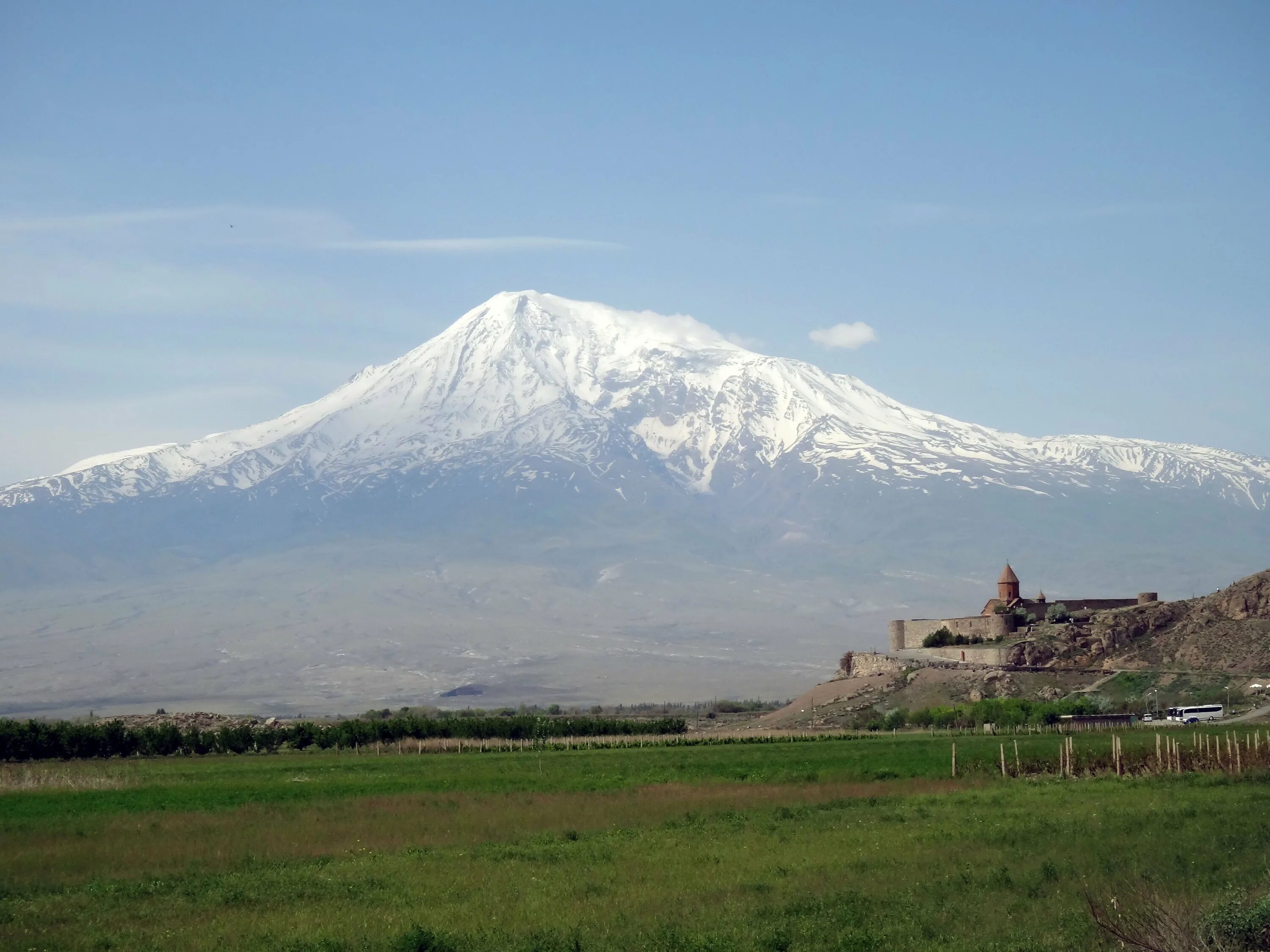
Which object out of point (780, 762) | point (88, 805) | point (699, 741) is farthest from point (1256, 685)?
point (88, 805)

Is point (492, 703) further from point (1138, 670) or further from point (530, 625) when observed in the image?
→ point (1138, 670)

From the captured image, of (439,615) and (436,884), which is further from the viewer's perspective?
(439,615)

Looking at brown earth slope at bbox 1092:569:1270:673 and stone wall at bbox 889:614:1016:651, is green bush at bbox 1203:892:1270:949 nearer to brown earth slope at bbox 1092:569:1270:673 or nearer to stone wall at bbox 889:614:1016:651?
brown earth slope at bbox 1092:569:1270:673

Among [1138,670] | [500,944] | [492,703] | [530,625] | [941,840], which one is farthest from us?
[530,625]

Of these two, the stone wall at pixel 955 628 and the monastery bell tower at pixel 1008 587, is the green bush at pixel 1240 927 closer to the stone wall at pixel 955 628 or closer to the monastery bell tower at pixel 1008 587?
the stone wall at pixel 955 628

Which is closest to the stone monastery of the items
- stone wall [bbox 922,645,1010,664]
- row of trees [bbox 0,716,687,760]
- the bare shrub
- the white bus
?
stone wall [bbox 922,645,1010,664]

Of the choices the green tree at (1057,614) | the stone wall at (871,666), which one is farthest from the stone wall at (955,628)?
the stone wall at (871,666)

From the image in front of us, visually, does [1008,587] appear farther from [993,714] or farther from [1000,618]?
[993,714]
